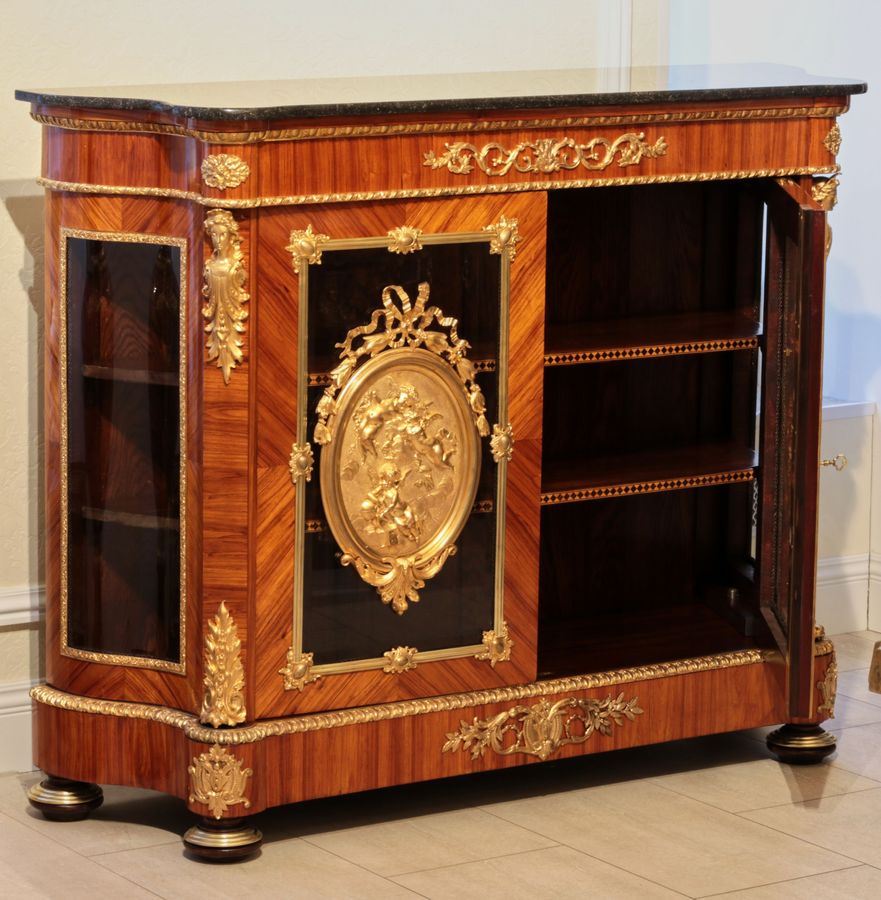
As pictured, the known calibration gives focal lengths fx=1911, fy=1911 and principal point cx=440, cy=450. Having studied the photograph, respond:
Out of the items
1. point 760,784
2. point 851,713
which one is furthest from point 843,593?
point 760,784

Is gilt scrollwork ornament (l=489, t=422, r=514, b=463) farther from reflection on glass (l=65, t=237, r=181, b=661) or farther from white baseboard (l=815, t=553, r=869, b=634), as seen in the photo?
white baseboard (l=815, t=553, r=869, b=634)

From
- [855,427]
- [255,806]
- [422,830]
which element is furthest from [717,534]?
[255,806]

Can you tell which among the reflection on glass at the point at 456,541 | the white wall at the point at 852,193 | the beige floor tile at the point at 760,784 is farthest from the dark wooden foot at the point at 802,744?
the white wall at the point at 852,193

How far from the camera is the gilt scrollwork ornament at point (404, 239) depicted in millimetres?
3246

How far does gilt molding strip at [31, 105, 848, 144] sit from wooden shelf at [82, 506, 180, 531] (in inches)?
26.3

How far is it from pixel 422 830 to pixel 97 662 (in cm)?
66

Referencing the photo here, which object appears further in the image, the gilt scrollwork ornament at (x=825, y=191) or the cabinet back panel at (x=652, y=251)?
the cabinet back panel at (x=652, y=251)

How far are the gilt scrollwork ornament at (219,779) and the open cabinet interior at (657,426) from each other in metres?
0.78

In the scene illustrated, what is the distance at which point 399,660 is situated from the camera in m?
3.38

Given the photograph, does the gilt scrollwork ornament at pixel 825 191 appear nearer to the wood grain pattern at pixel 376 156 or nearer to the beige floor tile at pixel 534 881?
the wood grain pattern at pixel 376 156

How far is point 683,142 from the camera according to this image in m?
3.49

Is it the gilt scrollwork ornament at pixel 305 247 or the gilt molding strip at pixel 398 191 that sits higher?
the gilt molding strip at pixel 398 191

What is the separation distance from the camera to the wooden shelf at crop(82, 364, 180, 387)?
330 cm

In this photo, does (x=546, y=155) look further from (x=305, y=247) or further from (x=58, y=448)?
(x=58, y=448)
